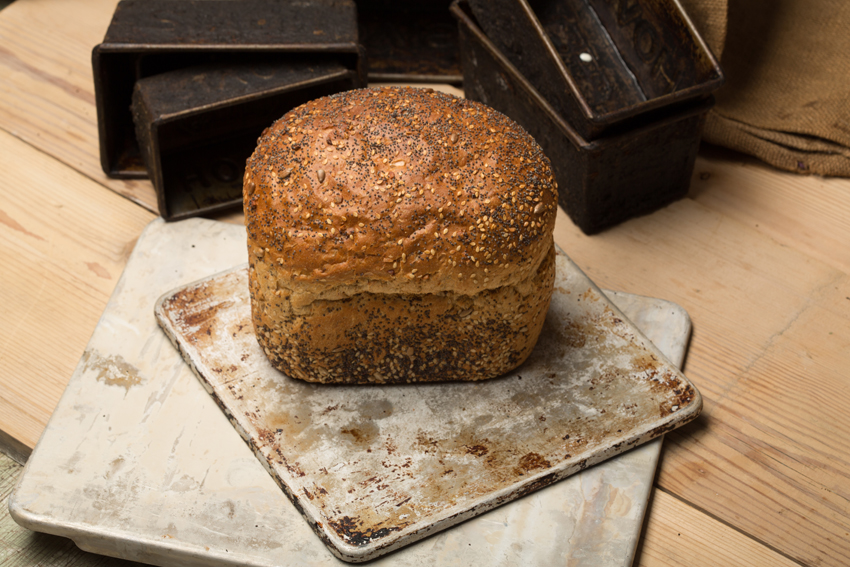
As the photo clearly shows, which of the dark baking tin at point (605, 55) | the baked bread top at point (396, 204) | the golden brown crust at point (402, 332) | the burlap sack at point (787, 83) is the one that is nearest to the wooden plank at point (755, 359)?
the burlap sack at point (787, 83)

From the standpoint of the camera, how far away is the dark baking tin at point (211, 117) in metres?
2.09

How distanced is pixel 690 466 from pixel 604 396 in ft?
0.85

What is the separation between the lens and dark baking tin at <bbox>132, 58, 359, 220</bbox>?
2088mm

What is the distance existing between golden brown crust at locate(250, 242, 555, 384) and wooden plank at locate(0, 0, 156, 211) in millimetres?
939

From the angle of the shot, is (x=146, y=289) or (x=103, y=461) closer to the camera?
(x=103, y=461)

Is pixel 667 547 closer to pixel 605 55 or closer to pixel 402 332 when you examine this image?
pixel 402 332

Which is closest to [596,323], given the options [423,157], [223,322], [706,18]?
[423,157]

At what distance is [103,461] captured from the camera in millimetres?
1607

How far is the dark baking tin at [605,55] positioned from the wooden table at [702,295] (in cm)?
37

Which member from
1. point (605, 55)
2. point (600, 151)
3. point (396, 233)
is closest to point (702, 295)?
point (600, 151)

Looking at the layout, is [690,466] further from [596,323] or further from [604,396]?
[596,323]

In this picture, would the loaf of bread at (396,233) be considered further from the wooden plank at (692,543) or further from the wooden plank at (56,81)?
the wooden plank at (56,81)

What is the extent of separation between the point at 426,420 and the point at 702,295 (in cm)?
92

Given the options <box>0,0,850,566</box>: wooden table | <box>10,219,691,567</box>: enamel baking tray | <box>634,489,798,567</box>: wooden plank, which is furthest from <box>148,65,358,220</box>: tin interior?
<box>634,489,798,567</box>: wooden plank
